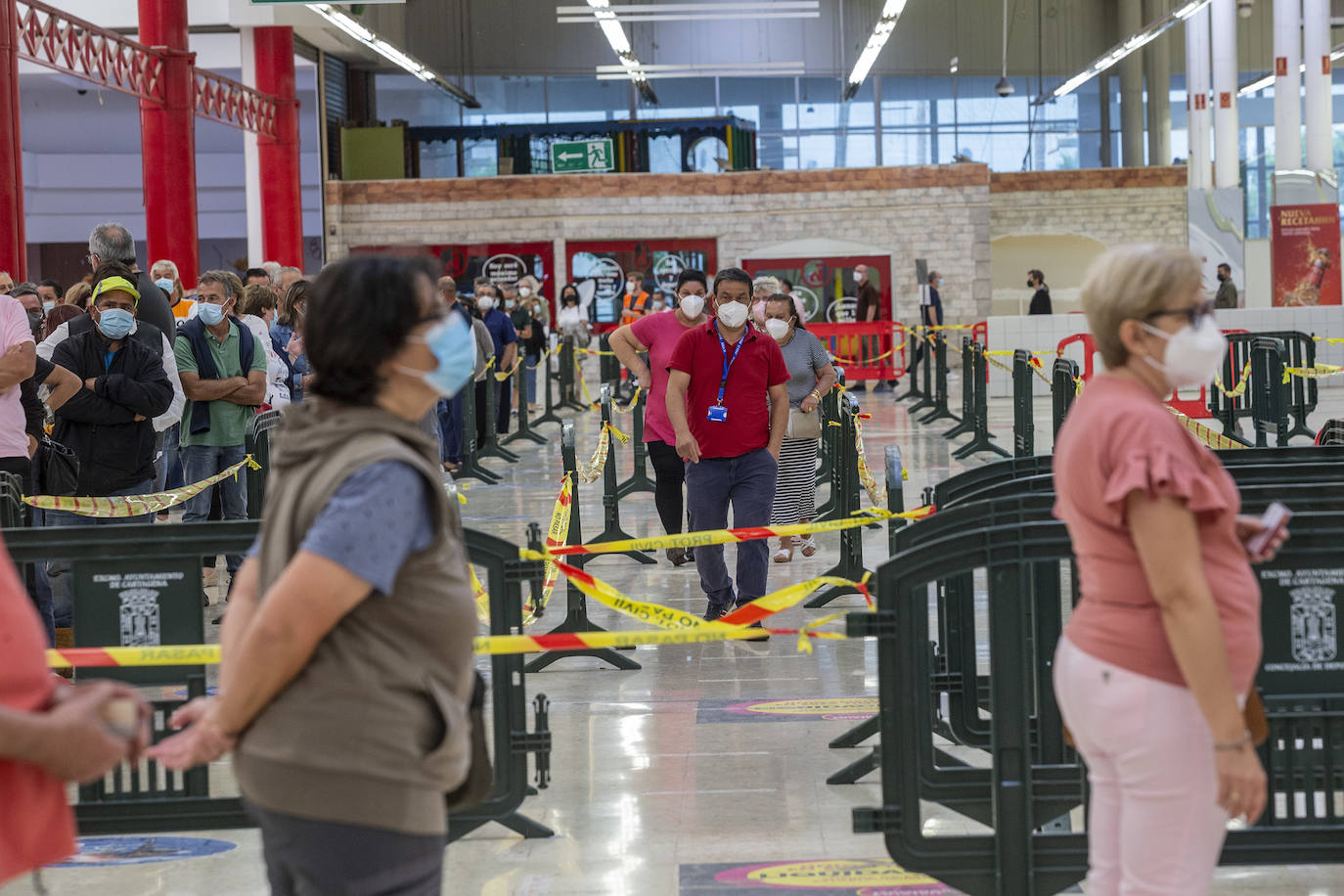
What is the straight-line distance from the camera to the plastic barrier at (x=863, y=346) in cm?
2238

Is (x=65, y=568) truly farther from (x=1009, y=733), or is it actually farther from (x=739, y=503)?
(x=1009, y=733)

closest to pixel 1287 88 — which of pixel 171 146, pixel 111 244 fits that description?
pixel 171 146

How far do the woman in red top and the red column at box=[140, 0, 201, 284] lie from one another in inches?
790

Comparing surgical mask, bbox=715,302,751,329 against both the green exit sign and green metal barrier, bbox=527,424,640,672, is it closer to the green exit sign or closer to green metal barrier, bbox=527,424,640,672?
green metal barrier, bbox=527,424,640,672

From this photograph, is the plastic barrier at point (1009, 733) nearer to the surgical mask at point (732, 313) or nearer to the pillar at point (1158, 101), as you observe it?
the surgical mask at point (732, 313)

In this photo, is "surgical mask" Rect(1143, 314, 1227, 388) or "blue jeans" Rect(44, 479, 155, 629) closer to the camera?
"surgical mask" Rect(1143, 314, 1227, 388)

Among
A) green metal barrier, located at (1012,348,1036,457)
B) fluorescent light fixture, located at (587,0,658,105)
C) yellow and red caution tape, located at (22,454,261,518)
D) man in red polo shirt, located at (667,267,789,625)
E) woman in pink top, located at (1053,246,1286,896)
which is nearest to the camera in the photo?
woman in pink top, located at (1053,246,1286,896)

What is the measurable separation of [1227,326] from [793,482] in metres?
14.8

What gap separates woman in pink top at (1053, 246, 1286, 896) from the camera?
2.37 metres

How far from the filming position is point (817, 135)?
3734cm

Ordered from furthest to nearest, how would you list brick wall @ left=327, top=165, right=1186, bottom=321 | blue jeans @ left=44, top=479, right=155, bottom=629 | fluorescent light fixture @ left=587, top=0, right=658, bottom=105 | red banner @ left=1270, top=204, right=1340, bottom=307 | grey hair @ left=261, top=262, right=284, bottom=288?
1. brick wall @ left=327, top=165, right=1186, bottom=321
2. red banner @ left=1270, top=204, right=1340, bottom=307
3. fluorescent light fixture @ left=587, top=0, right=658, bottom=105
4. grey hair @ left=261, top=262, right=284, bottom=288
5. blue jeans @ left=44, top=479, right=155, bottom=629

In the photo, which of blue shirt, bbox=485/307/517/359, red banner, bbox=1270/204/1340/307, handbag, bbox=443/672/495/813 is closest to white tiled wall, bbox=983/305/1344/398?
red banner, bbox=1270/204/1340/307

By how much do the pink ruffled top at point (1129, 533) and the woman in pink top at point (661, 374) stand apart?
19.8ft

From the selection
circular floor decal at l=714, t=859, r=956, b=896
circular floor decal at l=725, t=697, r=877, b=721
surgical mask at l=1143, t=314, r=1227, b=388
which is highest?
surgical mask at l=1143, t=314, r=1227, b=388
